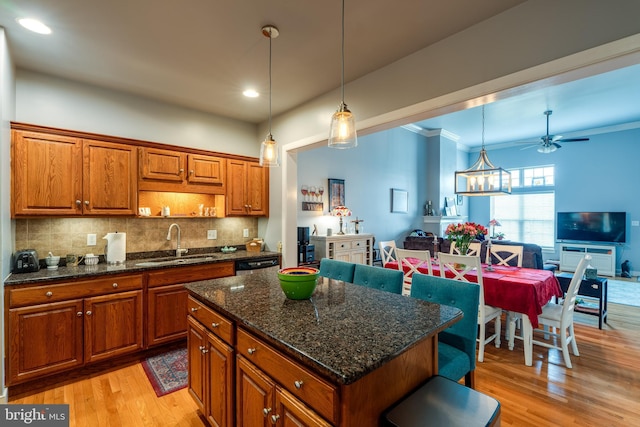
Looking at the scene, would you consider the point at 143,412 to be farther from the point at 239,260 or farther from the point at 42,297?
the point at 239,260

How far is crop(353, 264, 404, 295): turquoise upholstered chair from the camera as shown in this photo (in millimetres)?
2244

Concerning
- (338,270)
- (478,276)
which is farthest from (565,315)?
(338,270)

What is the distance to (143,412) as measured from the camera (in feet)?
7.30

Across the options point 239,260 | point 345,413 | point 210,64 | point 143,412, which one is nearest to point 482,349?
point 345,413

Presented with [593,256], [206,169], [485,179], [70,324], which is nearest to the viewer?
[70,324]

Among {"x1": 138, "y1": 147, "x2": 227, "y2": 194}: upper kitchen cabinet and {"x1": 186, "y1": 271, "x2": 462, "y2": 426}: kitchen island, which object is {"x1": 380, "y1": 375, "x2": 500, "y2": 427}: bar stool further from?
{"x1": 138, "y1": 147, "x2": 227, "y2": 194}: upper kitchen cabinet

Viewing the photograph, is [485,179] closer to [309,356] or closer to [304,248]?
[304,248]

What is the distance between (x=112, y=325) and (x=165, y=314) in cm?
45

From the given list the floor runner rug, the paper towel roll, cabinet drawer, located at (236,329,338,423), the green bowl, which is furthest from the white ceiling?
the floor runner rug

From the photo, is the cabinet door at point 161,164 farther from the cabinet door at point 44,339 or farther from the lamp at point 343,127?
the lamp at point 343,127

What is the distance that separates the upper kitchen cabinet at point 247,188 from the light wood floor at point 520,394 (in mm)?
2050

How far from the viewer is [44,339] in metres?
2.47

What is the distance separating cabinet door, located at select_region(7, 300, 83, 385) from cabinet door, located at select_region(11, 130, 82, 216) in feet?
2.88

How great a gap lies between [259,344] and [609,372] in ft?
11.0
